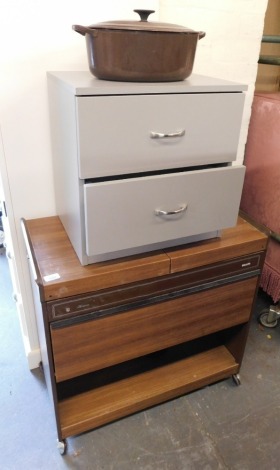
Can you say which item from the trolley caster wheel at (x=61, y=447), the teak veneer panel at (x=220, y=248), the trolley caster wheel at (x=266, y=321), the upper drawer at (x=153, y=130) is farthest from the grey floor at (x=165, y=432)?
the upper drawer at (x=153, y=130)

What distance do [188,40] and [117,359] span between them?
88 centimetres

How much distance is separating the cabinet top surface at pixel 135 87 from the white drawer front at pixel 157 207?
19 centimetres

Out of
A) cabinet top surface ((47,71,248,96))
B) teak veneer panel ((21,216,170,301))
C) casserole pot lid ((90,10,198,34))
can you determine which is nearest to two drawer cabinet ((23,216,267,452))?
teak veneer panel ((21,216,170,301))

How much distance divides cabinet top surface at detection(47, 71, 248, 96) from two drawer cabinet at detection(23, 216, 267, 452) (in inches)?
16.9

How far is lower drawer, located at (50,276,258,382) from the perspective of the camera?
0.98m

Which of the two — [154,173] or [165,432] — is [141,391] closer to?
[165,432]

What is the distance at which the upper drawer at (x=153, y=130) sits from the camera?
77 cm

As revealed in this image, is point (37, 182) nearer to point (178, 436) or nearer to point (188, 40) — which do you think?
point (188, 40)

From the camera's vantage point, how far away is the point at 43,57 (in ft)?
3.32

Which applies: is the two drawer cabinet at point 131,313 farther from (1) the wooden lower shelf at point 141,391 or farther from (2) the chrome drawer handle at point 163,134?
(2) the chrome drawer handle at point 163,134

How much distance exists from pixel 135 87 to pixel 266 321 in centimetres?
132

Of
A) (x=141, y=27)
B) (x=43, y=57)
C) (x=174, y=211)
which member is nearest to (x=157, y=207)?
(x=174, y=211)

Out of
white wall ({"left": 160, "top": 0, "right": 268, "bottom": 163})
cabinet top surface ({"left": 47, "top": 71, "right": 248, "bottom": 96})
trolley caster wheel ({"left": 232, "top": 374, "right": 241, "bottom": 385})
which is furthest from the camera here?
trolley caster wheel ({"left": 232, "top": 374, "right": 241, "bottom": 385})

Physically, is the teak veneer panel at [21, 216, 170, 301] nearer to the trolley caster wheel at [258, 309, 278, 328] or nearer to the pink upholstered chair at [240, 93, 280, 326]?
the pink upholstered chair at [240, 93, 280, 326]
